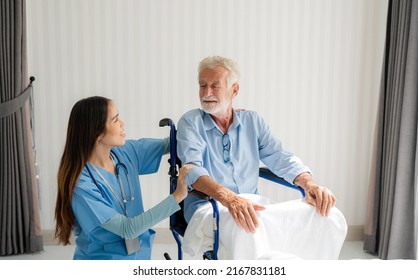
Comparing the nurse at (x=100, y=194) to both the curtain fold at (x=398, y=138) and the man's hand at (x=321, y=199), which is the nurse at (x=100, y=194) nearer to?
the man's hand at (x=321, y=199)

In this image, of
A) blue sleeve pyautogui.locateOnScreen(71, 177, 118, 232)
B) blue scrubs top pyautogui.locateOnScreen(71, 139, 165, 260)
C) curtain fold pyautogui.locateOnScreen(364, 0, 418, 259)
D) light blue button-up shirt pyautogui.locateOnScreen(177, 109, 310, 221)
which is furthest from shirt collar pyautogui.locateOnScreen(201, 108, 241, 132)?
curtain fold pyautogui.locateOnScreen(364, 0, 418, 259)

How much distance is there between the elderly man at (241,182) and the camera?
1.91 m

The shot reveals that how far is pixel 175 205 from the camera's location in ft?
6.39

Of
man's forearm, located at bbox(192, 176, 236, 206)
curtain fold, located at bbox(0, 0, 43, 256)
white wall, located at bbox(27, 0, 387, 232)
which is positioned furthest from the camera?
white wall, located at bbox(27, 0, 387, 232)

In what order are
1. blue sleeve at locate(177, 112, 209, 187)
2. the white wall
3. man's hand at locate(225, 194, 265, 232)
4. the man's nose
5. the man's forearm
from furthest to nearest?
the white wall < the man's nose < blue sleeve at locate(177, 112, 209, 187) < the man's forearm < man's hand at locate(225, 194, 265, 232)

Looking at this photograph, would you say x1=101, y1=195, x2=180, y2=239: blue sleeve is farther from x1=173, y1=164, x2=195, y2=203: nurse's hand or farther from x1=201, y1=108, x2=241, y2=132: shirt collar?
x1=201, y1=108, x2=241, y2=132: shirt collar

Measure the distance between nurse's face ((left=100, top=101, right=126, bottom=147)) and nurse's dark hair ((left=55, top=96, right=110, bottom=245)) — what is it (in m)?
0.02

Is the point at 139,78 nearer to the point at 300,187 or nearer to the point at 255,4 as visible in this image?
the point at 255,4

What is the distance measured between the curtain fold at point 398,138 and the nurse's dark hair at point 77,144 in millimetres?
1840

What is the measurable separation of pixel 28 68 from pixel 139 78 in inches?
27.7

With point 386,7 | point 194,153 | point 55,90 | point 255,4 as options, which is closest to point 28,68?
point 55,90

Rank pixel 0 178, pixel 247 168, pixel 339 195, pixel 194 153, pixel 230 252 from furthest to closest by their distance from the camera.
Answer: pixel 339 195
pixel 0 178
pixel 247 168
pixel 194 153
pixel 230 252

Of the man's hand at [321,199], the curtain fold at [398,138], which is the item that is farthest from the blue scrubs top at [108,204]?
the curtain fold at [398,138]

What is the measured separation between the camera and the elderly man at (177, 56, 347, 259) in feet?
6.28
